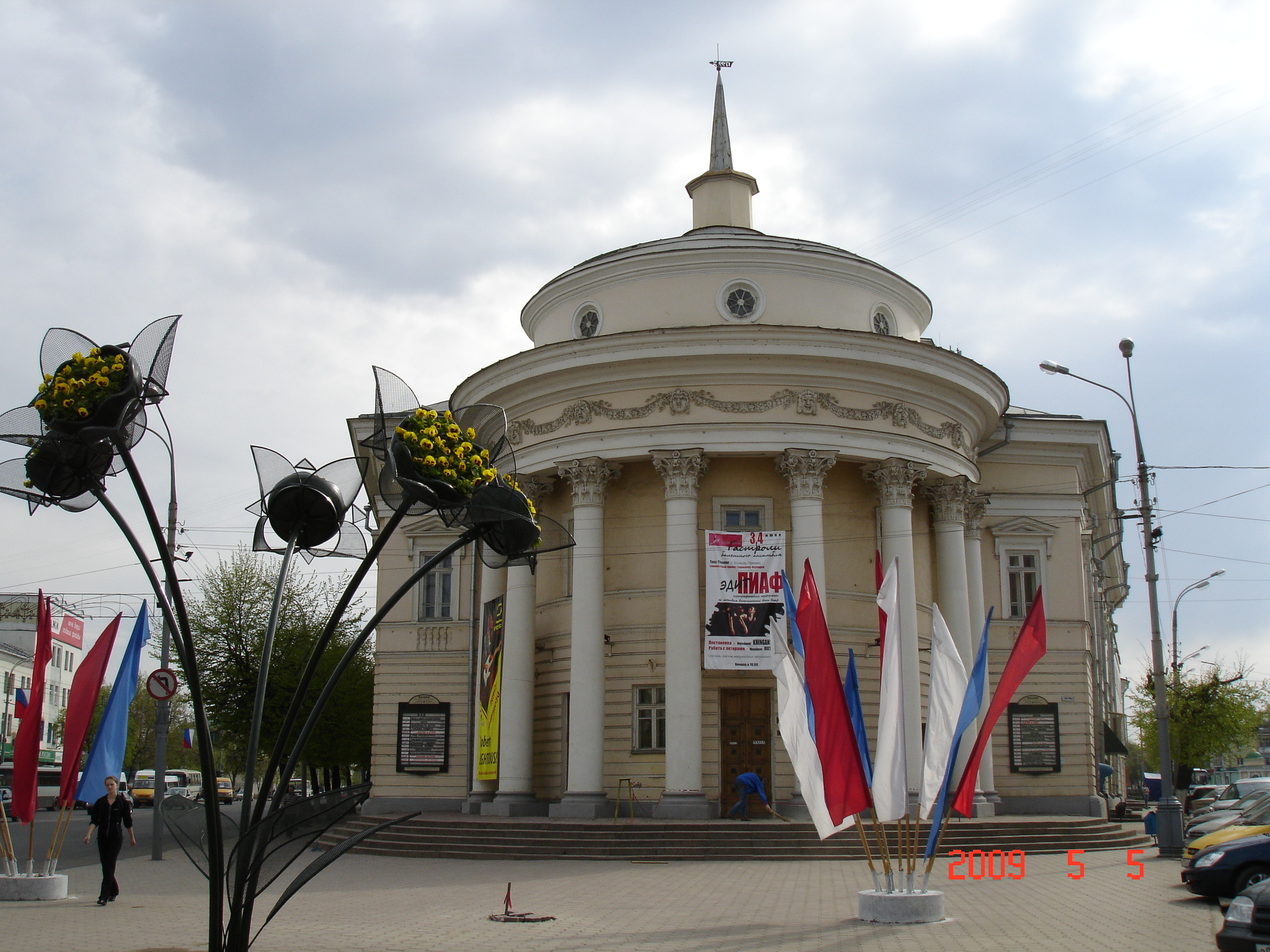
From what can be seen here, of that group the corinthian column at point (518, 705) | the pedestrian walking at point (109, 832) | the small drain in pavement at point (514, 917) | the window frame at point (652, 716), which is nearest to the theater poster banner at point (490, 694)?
the corinthian column at point (518, 705)

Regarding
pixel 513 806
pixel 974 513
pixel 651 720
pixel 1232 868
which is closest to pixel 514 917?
pixel 1232 868

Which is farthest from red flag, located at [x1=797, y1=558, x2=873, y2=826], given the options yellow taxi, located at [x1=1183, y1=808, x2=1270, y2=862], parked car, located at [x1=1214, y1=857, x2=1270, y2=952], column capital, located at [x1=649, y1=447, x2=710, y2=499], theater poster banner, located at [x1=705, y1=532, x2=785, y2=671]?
column capital, located at [x1=649, y1=447, x2=710, y2=499]

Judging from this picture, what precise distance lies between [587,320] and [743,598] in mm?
8669

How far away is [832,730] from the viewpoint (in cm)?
1329

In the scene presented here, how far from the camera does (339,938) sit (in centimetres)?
1266

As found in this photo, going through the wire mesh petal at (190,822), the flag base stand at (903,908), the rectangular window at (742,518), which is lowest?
the flag base stand at (903,908)

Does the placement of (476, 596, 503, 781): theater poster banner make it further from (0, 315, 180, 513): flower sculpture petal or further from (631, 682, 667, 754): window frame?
(0, 315, 180, 513): flower sculpture petal

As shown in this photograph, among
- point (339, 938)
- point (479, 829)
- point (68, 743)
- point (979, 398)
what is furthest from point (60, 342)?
point (979, 398)

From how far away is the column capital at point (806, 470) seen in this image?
25.4m

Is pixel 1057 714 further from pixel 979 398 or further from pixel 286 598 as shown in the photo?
pixel 286 598

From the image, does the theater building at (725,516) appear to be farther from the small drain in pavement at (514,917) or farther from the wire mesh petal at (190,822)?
the wire mesh petal at (190,822)

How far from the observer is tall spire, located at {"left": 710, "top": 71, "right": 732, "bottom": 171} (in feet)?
111

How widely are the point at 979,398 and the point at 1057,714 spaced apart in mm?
8249

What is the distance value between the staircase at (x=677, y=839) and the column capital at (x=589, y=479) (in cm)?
676
